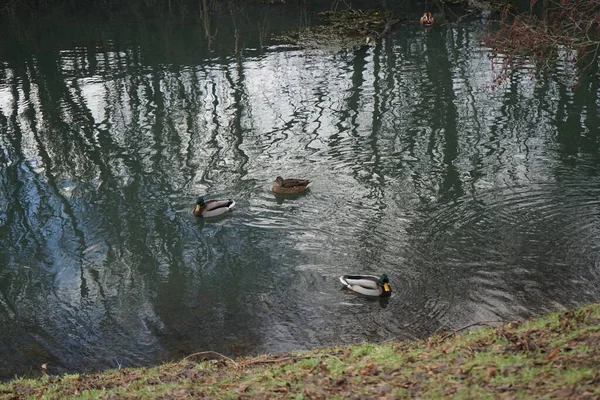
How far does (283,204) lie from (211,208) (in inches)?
69.4

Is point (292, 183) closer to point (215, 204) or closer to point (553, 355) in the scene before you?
point (215, 204)

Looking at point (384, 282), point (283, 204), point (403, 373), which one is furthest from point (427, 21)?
point (403, 373)

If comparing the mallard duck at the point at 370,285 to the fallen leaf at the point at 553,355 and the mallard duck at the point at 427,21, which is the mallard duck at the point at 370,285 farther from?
the mallard duck at the point at 427,21

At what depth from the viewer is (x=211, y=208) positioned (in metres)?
17.7

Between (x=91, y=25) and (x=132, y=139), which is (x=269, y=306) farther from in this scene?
(x=91, y=25)

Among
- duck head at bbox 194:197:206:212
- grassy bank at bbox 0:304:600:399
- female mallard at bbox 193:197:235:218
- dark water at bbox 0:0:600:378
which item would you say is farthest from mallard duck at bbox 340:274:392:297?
duck head at bbox 194:197:206:212

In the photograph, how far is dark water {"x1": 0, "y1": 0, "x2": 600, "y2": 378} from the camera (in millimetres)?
13406

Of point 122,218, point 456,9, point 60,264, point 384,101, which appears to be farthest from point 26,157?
point 456,9

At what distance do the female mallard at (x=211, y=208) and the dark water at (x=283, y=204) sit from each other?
11.9 inches

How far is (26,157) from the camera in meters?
22.6

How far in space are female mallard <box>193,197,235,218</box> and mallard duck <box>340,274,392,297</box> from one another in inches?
189

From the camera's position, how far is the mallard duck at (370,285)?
44.7 feet

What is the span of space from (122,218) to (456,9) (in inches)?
1157

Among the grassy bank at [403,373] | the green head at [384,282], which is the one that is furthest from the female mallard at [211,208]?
the grassy bank at [403,373]
